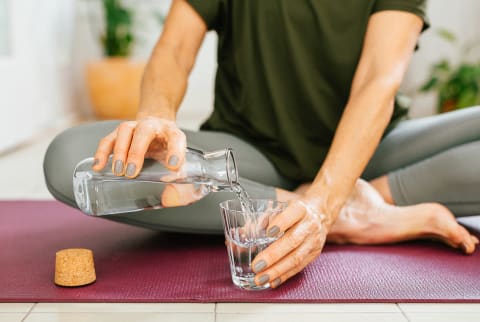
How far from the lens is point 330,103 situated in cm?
172

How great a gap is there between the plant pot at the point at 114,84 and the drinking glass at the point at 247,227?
12.9 ft

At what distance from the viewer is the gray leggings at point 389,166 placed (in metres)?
1.45

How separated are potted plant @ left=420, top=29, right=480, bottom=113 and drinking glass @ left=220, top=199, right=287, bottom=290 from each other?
3384mm

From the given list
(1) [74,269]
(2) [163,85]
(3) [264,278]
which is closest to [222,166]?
(3) [264,278]

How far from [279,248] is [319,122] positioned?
0.61m

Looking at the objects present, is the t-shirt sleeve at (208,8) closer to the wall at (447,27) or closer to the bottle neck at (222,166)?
the bottle neck at (222,166)

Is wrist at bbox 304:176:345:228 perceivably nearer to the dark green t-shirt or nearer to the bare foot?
the bare foot

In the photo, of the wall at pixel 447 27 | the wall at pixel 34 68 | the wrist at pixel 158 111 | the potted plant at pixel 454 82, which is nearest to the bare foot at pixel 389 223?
the wrist at pixel 158 111

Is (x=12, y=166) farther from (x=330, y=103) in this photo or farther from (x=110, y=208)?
(x=110, y=208)

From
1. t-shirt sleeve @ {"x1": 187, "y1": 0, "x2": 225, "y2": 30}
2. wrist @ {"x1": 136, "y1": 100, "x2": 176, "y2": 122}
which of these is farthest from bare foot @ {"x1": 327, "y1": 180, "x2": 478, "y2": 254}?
t-shirt sleeve @ {"x1": 187, "y1": 0, "x2": 225, "y2": 30}

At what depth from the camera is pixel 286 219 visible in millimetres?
1173

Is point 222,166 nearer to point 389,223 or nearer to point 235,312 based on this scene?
point 235,312

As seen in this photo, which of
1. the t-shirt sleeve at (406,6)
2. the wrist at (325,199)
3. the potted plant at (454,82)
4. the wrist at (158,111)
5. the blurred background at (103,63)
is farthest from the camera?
the potted plant at (454,82)

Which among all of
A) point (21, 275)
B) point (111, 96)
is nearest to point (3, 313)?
point (21, 275)
